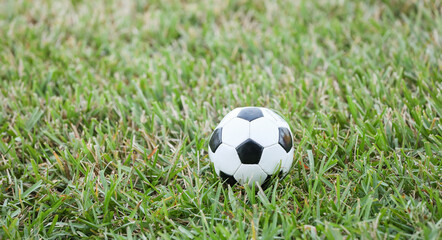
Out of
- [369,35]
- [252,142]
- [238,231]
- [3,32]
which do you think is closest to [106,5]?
[3,32]

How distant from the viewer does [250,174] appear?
6.67 feet

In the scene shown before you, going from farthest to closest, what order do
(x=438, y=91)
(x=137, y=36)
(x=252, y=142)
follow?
(x=137, y=36)
(x=438, y=91)
(x=252, y=142)

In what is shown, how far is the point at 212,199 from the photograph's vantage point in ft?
6.81

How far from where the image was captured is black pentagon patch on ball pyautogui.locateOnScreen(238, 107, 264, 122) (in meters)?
2.11

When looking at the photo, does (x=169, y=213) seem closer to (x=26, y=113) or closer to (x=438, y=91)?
(x=26, y=113)

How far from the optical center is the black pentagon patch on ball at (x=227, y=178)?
2.08m

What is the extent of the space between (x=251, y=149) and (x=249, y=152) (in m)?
0.02

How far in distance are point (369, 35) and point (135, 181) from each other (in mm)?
2500

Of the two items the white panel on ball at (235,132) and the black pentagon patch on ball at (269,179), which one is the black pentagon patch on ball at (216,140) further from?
the black pentagon patch on ball at (269,179)

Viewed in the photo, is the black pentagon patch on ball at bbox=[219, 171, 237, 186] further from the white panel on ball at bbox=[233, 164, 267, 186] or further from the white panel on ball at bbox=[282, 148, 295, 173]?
the white panel on ball at bbox=[282, 148, 295, 173]

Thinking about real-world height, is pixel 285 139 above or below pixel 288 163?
above

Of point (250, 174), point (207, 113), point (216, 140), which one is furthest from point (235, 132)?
point (207, 113)

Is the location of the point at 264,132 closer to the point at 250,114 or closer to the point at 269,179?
the point at 250,114

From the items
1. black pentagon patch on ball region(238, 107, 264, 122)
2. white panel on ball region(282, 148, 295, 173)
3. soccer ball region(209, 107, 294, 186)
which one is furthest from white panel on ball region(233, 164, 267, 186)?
black pentagon patch on ball region(238, 107, 264, 122)
